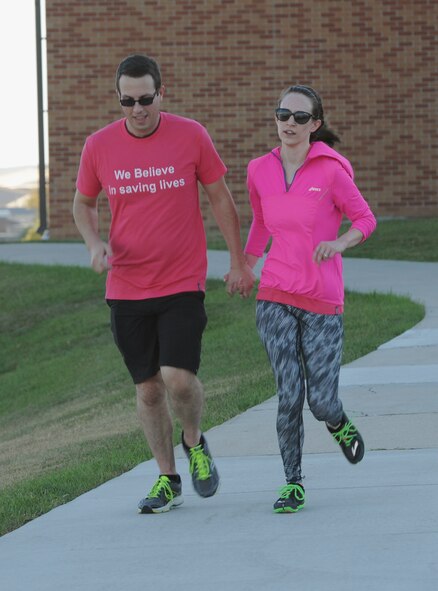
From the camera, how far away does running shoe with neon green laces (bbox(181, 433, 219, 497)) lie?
19.9 feet

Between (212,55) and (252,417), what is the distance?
54.6 feet

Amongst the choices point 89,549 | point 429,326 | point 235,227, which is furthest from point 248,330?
point 89,549

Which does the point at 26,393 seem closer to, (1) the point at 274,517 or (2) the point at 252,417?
(2) the point at 252,417

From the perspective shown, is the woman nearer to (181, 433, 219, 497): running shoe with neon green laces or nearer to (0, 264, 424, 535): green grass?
(181, 433, 219, 497): running shoe with neon green laces

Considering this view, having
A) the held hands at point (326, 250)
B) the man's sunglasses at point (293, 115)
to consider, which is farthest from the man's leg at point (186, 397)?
the man's sunglasses at point (293, 115)

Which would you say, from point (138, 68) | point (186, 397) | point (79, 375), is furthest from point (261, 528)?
point (79, 375)

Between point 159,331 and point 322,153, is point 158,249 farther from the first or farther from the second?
point 322,153

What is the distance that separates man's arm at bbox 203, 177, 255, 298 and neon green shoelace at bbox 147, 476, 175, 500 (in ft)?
2.92

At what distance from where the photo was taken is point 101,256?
19.5ft

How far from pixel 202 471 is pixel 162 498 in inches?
8.4

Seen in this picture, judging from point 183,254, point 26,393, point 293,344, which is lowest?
point 26,393

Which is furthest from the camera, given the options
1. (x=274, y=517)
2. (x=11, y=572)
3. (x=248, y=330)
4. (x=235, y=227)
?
(x=248, y=330)

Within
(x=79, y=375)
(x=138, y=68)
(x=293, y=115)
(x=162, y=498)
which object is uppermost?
(x=138, y=68)

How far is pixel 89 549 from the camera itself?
17.7 feet
